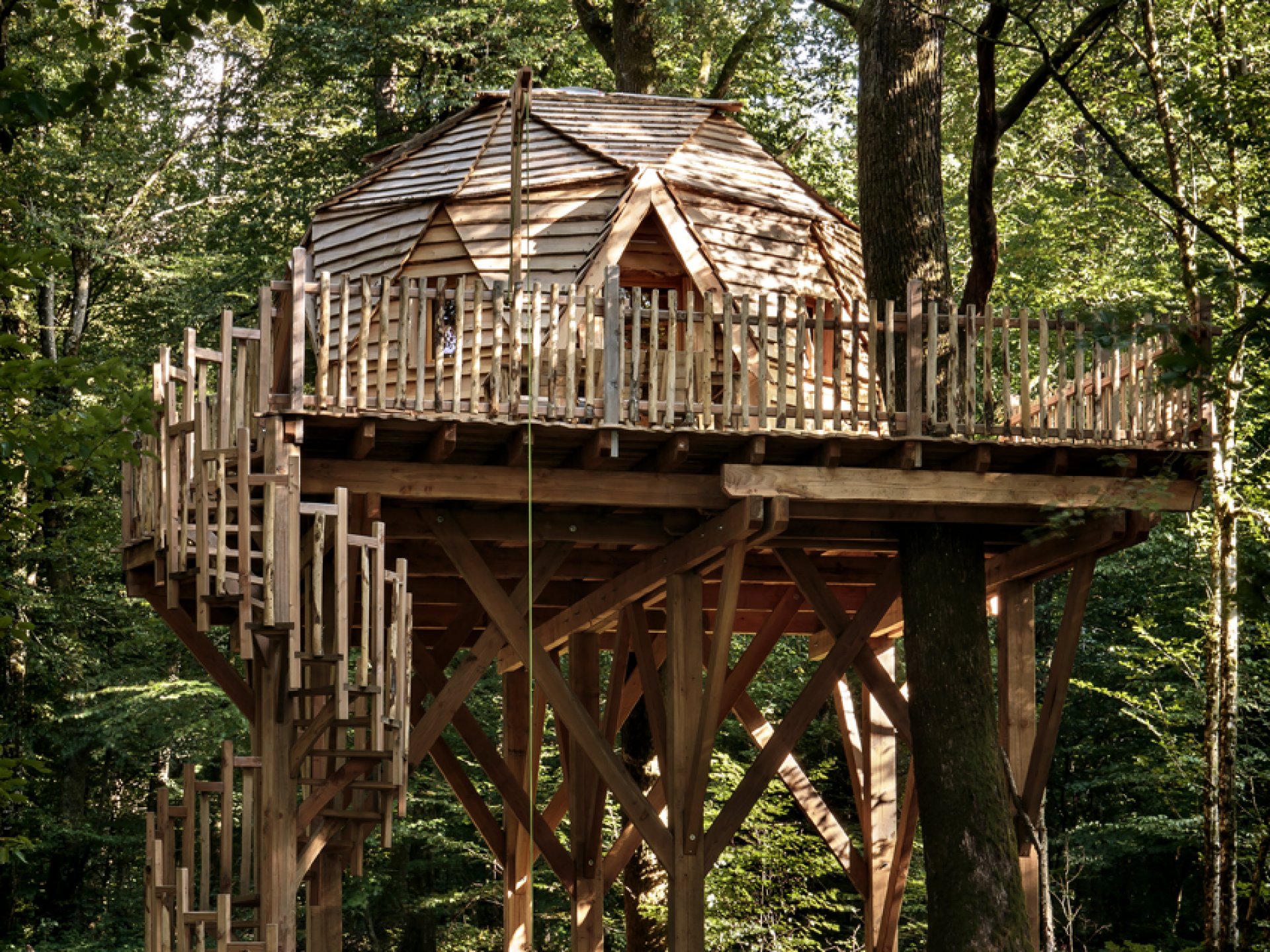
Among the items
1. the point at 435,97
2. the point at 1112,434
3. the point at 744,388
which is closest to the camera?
the point at 744,388

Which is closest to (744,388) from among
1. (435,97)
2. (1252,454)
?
(1252,454)

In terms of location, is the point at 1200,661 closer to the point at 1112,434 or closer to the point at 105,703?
the point at 1112,434

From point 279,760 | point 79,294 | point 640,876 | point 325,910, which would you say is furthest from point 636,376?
point 79,294

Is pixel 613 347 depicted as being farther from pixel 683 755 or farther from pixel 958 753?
pixel 958 753

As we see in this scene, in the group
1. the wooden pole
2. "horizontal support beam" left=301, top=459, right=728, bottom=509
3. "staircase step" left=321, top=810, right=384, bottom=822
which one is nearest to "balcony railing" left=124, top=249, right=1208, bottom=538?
the wooden pole

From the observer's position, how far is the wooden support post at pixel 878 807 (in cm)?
1524

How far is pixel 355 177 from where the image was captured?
23422 millimetres

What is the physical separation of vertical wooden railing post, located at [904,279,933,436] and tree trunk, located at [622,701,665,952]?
849cm

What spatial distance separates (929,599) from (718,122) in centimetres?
641

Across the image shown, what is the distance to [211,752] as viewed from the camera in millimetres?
23375

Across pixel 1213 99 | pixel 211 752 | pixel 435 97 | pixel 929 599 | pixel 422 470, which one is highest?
pixel 435 97

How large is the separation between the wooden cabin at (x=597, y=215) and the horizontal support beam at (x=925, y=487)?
5.26ft

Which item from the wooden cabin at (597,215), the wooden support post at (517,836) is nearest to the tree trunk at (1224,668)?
the wooden cabin at (597,215)

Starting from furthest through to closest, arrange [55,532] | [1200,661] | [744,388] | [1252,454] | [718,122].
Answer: [55,532]
[1252,454]
[1200,661]
[718,122]
[744,388]
